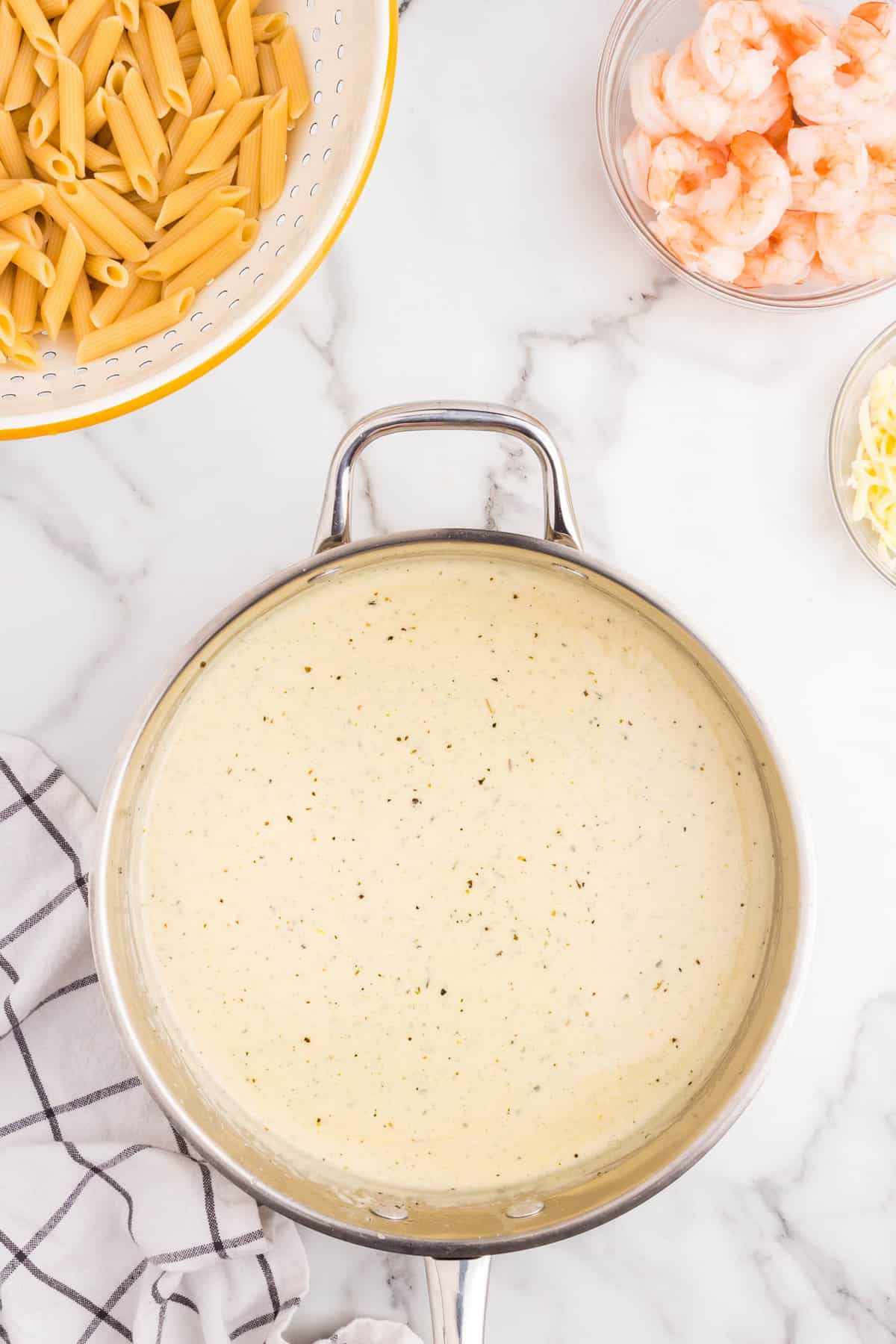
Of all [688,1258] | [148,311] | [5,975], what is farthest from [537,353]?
[688,1258]

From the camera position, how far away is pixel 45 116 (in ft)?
2.59

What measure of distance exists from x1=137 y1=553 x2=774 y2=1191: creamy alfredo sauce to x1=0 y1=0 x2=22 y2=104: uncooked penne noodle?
431 mm

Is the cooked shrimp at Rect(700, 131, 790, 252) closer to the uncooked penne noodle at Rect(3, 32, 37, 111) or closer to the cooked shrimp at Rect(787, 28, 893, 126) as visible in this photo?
the cooked shrimp at Rect(787, 28, 893, 126)

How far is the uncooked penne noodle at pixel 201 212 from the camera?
0.80 meters

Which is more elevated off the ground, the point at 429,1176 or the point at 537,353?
the point at 537,353

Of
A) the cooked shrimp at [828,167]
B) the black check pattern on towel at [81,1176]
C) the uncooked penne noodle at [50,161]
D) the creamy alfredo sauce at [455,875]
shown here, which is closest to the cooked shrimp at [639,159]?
the cooked shrimp at [828,167]

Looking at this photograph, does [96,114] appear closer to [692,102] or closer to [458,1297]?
[692,102]

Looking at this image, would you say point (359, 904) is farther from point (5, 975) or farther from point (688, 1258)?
point (688, 1258)

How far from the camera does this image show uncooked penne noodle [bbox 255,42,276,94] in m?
0.83

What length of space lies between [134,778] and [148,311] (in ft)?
1.12

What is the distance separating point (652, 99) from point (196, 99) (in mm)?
349

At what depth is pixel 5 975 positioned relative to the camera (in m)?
0.92

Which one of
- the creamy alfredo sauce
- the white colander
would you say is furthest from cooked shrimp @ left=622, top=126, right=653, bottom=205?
the creamy alfredo sauce

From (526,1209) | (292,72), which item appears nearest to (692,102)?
(292,72)
